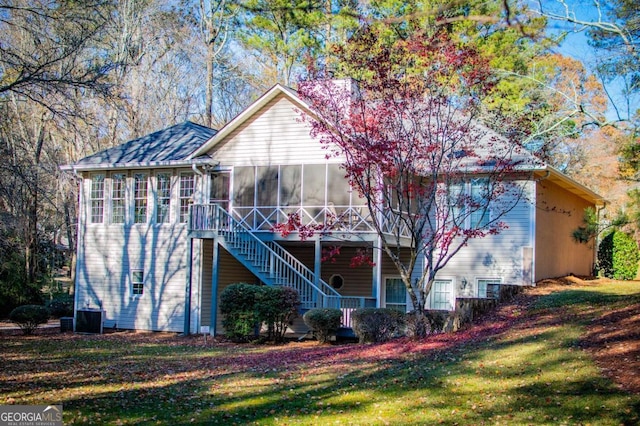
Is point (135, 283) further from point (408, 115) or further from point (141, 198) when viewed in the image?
point (408, 115)

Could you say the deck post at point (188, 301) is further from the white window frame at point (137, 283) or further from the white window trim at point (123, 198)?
the white window trim at point (123, 198)

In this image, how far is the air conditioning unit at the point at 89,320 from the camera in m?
22.6

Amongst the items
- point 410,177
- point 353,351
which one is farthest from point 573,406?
point 410,177

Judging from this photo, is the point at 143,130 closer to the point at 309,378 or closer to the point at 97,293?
the point at 97,293

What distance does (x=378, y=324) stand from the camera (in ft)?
54.7

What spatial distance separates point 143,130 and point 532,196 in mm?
23826

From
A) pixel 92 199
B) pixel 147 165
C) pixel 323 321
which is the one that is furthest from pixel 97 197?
pixel 323 321

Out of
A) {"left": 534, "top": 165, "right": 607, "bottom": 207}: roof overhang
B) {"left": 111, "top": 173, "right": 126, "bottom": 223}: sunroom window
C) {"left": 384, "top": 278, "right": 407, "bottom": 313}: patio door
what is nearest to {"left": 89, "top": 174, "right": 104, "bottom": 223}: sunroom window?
{"left": 111, "top": 173, "right": 126, "bottom": 223}: sunroom window

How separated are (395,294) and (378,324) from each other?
22.1ft

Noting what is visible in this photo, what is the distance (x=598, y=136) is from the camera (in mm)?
37344

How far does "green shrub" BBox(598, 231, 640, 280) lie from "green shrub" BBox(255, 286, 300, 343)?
15306 millimetres

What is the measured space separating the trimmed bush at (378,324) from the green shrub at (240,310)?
10.5 feet

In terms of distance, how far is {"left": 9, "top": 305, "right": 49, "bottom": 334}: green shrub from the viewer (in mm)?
21547

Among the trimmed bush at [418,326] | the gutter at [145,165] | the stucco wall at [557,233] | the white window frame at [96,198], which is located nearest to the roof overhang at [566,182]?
the stucco wall at [557,233]
